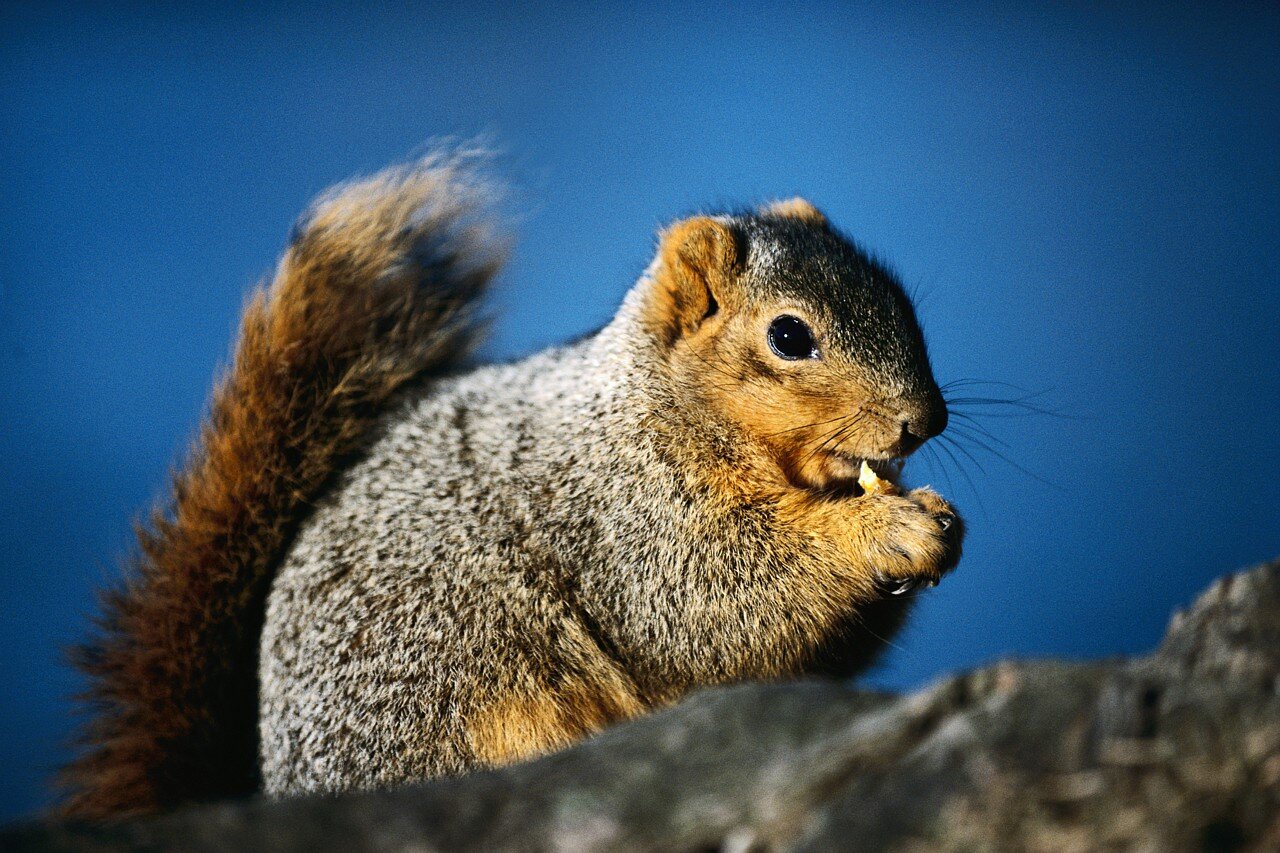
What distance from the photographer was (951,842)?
0.56 m

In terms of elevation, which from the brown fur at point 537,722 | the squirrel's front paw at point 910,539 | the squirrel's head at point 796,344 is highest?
the squirrel's head at point 796,344

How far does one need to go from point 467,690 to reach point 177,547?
471mm

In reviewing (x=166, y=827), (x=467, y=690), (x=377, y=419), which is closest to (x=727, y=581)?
(x=467, y=690)

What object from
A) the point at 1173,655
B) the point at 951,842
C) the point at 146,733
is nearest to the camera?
the point at 951,842

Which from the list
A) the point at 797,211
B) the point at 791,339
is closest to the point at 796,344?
the point at 791,339

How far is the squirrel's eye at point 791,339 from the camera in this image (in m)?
1.23

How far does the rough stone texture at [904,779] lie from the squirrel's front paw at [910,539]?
16.8 inches

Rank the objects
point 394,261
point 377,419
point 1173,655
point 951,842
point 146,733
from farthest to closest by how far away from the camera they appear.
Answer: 1. point 394,261
2. point 377,419
3. point 146,733
4. point 1173,655
5. point 951,842

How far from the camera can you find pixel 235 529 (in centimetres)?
130

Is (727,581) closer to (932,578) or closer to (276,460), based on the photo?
(932,578)

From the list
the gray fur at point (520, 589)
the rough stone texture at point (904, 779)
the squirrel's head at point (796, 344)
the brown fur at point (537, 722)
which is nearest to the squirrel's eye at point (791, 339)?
the squirrel's head at point (796, 344)

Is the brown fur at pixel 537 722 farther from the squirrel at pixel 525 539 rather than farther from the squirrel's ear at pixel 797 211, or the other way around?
the squirrel's ear at pixel 797 211

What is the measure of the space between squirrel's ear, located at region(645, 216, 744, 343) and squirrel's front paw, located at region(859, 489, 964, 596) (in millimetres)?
358

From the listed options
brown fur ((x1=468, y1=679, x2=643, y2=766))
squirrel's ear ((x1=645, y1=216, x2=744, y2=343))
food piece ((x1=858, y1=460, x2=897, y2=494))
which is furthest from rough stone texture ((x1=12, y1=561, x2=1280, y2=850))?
squirrel's ear ((x1=645, y1=216, x2=744, y2=343))
